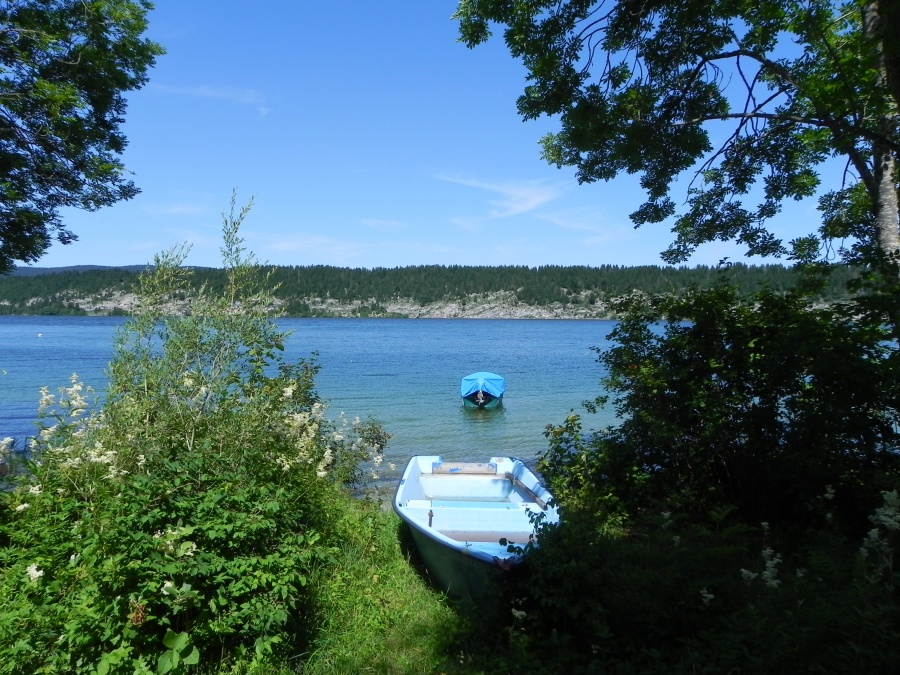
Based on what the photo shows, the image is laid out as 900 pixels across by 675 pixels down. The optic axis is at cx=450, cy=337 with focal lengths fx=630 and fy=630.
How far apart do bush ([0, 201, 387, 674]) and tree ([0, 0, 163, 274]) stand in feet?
13.7

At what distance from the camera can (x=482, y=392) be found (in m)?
25.8

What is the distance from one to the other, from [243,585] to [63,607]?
3.58 feet

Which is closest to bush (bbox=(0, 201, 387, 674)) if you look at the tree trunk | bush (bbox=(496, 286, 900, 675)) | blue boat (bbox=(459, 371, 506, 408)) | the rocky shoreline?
bush (bbox=(496, 286, 900, 675))

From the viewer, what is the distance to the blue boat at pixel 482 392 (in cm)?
2578

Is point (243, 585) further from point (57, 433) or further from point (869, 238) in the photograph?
point (869, 238)

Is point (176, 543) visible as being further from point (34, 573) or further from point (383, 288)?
point (383, 288)

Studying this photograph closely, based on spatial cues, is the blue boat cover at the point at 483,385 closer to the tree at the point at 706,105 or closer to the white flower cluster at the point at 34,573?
the tree at the point at 706,105

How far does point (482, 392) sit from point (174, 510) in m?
21.9

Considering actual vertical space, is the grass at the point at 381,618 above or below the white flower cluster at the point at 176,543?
below

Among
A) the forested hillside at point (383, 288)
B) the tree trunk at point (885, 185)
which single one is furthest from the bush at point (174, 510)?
the forested hillside at point (383, 288)

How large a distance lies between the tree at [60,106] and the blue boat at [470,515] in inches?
265

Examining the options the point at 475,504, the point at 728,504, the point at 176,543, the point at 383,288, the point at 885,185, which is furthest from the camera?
the point at 383,288

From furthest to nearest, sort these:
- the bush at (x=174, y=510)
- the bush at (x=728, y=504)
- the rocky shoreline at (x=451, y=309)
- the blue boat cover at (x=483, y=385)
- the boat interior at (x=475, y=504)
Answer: the rocky shoreline at (x=451, y=309)
the blue boat cover at (x=483, y=385)
the boat interior at (x=475, y=504)
the bush at (x=174, y=510)
the bush at (x=728, y=504)

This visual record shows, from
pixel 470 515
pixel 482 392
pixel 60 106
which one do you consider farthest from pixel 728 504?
pixel 482 392
